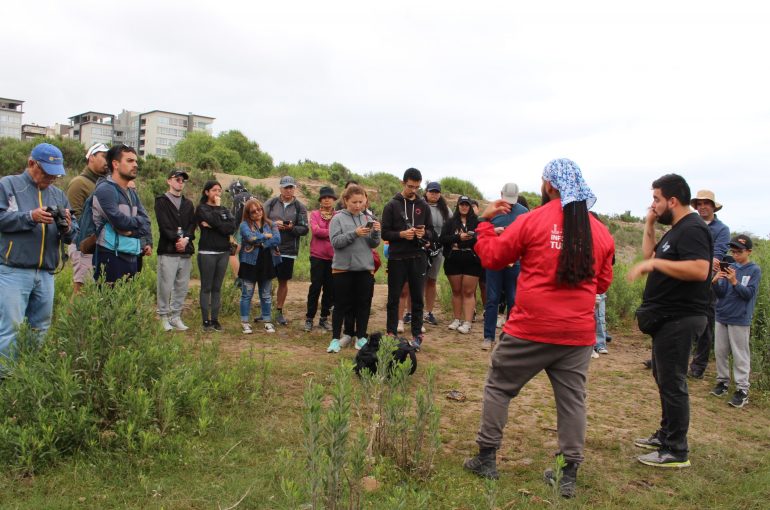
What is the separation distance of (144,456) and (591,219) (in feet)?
10.1

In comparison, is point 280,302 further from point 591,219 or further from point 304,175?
point 304,175

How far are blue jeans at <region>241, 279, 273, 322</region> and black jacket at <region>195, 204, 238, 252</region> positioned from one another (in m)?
0.58

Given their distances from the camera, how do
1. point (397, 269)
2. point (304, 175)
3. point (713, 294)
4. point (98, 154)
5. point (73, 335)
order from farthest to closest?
point (304, 175)
point (397, 269)
point (713, 294)
point (98, 154)
point (73, 335)

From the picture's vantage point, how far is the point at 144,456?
3.46 metres

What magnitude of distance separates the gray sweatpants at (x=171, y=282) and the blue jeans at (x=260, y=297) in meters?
0.72

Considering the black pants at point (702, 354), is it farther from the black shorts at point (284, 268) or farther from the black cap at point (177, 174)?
the black cap at point (177, 174)

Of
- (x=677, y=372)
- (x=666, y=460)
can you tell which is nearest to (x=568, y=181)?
(x=677, y=372)

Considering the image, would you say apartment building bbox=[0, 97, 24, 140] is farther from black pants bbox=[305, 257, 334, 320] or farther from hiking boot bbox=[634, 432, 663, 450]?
hiking boot bbox=[634, 432, 663, 450]

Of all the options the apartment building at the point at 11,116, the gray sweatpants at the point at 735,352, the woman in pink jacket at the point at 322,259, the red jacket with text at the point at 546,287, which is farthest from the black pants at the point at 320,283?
the apartment building at the point at 11,116

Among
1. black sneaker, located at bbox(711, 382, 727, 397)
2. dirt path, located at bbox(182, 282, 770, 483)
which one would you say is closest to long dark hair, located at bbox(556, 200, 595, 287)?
dirt path, located at bbox(182, 282, 770, 483)

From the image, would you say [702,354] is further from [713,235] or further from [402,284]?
[402,284]

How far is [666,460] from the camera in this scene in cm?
397

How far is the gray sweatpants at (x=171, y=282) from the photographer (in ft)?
22.3

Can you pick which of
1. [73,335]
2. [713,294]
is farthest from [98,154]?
[713,294]
